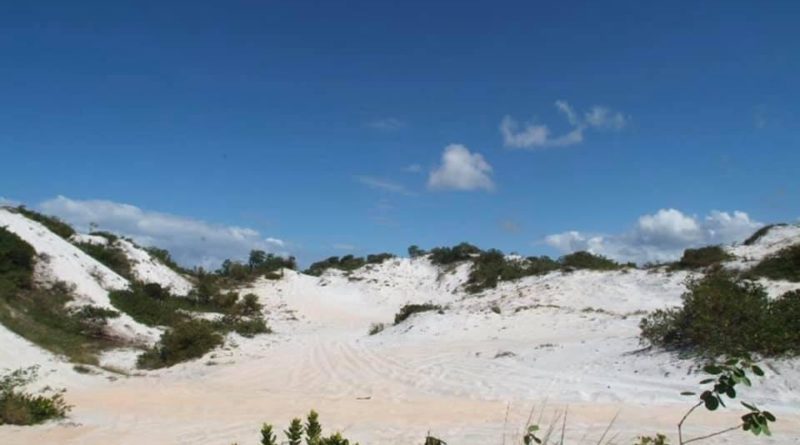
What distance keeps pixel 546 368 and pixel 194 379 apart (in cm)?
763

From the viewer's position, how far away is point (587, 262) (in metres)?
29.9

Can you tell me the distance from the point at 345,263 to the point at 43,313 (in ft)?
89.0

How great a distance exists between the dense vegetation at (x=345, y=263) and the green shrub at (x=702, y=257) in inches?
814

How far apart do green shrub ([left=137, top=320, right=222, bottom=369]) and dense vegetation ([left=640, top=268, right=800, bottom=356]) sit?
1088cm

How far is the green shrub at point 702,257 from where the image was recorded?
25.0 m

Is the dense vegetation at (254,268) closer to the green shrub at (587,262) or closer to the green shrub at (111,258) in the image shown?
the green shrub at (111,258)

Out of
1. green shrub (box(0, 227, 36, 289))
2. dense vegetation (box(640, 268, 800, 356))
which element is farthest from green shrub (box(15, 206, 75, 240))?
dense vegetation (box(640, 268, 800, 356))

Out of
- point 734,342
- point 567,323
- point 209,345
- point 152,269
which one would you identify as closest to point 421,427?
point 734,342

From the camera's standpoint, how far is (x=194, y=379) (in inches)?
547

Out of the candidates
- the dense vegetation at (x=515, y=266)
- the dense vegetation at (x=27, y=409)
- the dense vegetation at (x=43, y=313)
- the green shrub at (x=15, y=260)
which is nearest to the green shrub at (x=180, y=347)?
the dense vegetation at (x=43, y=313)

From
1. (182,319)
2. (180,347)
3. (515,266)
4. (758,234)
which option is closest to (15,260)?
(182,319)

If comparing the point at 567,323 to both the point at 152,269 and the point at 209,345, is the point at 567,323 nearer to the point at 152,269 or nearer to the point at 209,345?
the point at 209,345

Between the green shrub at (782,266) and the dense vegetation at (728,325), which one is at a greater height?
the green shrub at (782,266)

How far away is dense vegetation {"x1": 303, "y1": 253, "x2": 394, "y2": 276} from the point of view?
42.2 m
